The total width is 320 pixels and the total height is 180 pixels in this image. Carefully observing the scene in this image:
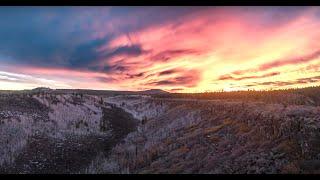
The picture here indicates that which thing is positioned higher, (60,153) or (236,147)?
(236,147)

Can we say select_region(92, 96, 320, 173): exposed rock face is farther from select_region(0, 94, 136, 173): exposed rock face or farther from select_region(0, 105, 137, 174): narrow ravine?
select_region(0, 94, 136, 173): exposed rock face

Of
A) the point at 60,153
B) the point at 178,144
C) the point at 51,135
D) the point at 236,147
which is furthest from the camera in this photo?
the point at 51,135

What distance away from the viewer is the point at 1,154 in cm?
1498

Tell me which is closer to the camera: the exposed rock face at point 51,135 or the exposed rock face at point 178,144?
the exposed rock face at point 178,144

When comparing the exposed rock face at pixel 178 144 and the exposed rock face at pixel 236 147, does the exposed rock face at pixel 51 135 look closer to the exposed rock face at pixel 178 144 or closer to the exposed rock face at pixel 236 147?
the exposed rock face at pixel 178 144

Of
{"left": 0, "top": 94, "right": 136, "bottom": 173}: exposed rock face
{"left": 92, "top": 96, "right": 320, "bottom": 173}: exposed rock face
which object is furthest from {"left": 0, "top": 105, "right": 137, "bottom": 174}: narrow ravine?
{"left": 92, "top": 96, "right": 320, "bottom": 173}: exposed rock face

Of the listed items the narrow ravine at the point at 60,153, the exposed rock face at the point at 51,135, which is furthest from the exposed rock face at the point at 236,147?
the exposed rock face at the point at 51,135

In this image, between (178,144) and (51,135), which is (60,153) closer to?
(51,135)

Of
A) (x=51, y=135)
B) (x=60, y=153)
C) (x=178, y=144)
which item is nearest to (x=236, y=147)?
(x=178, y=144)

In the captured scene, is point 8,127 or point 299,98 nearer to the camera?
point 8,127
